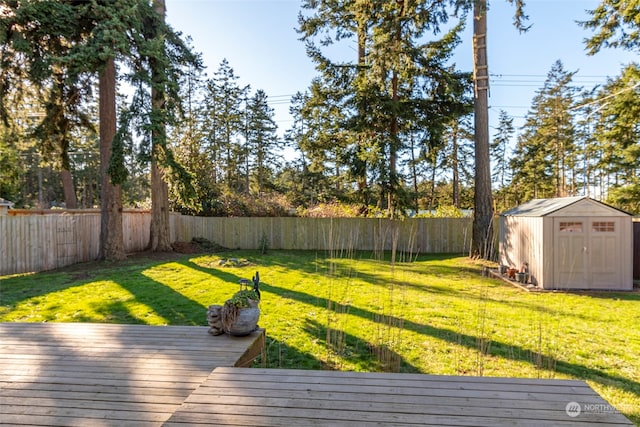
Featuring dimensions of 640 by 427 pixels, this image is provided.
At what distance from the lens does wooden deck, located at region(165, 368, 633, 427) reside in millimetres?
1493

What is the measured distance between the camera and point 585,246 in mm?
5566

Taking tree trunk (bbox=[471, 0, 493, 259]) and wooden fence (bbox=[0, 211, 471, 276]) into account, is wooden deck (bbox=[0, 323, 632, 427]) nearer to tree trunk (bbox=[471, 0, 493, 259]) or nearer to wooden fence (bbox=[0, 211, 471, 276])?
wooden fence (bbox=[0, 211, 471, 276])

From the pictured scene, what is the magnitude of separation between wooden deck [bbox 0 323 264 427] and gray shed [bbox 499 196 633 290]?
5324mm

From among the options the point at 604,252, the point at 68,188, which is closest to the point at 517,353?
the point at 604,252

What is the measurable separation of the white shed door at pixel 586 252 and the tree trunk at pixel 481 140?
2469 mm

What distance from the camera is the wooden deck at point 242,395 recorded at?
1521 millimetres

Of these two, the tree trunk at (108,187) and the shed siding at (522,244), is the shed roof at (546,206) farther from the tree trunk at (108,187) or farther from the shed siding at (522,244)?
the tree trunk at (108,187)

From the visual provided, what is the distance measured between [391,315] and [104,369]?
2.36 meters

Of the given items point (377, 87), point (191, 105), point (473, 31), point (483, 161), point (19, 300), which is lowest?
point (19, 300)

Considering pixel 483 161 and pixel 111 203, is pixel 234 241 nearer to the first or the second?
pixel 111 203

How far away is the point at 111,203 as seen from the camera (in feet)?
27.1

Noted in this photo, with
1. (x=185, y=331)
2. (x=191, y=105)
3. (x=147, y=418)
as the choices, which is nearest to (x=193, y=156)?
(x=191, y=105)

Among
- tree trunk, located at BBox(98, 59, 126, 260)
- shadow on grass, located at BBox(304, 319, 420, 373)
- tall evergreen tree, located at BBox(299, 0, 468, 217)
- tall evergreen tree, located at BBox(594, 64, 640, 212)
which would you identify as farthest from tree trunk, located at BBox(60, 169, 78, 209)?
tall evergreen tree, located at BBox(594, 64, 640, 212)

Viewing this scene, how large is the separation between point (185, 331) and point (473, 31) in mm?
9349
